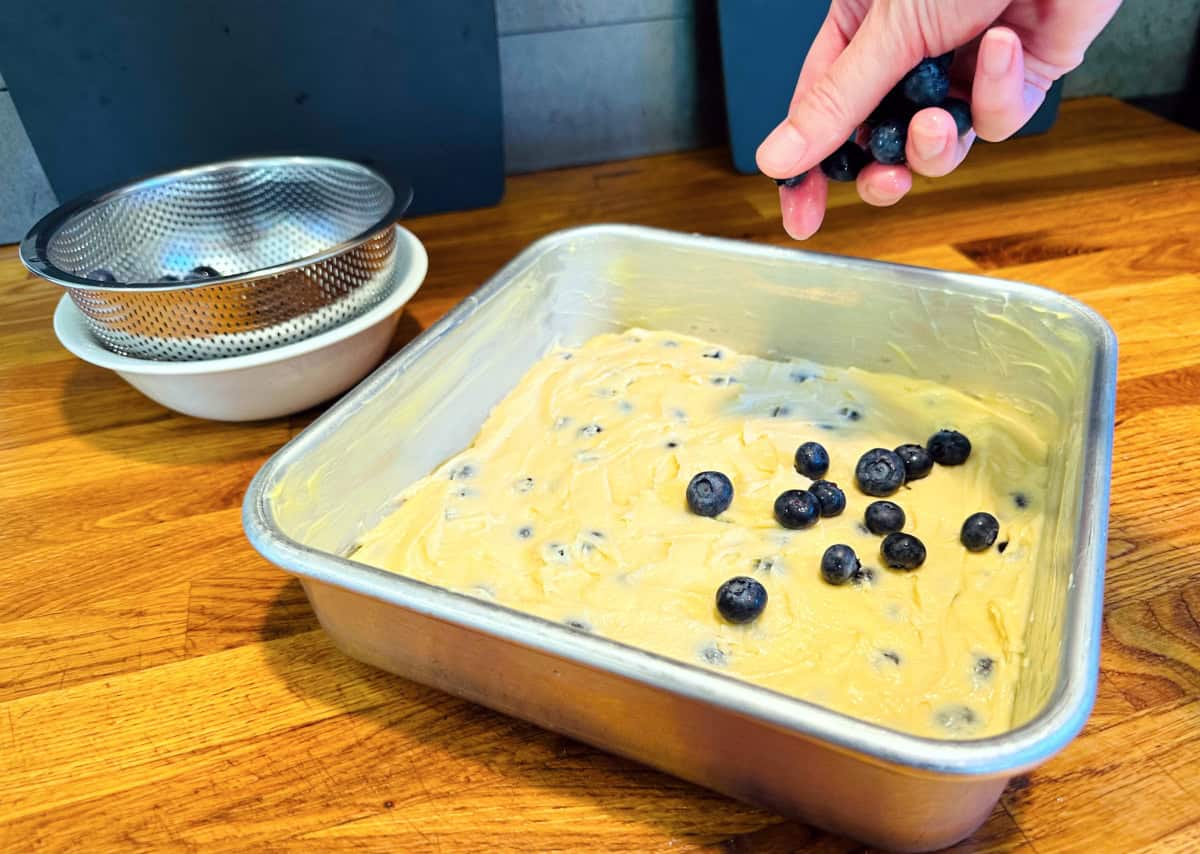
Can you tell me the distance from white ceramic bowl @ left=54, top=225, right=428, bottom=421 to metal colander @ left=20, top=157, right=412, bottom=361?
0.03 meters

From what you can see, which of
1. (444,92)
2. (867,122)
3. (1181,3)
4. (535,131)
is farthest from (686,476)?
(1181,3)

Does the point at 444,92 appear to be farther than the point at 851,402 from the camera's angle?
Yes

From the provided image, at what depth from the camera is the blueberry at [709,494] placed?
98 cm

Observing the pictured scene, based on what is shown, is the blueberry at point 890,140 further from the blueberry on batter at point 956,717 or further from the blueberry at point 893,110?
the blueberry on batter at point 956,717

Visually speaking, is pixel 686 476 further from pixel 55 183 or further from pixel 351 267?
pixel 55 183

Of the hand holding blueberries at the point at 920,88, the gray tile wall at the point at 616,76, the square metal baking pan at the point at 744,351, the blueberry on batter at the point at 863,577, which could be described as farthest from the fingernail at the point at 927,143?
the gray tile wall at the point at 616,76

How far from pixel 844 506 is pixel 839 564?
0.13 meters

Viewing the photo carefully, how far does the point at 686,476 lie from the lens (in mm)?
1045

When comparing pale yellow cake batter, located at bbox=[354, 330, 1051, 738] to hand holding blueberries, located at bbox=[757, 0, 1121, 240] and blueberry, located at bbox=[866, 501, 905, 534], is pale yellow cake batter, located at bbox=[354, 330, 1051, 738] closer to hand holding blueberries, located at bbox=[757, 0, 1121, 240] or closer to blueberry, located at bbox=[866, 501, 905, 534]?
blueberry, located at bbox=[866, 501, 905, 534]

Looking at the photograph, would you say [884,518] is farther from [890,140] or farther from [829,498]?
[890,140]

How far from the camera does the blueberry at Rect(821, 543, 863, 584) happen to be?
34.4 inches

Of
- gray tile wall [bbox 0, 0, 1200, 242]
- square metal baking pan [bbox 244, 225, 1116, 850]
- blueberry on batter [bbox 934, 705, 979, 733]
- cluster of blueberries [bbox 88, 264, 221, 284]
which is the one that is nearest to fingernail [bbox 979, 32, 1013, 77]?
square metal baking pan [bbox 244, 225, 1116, 850]

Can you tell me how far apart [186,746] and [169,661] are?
113 mm

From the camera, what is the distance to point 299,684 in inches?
33.7
